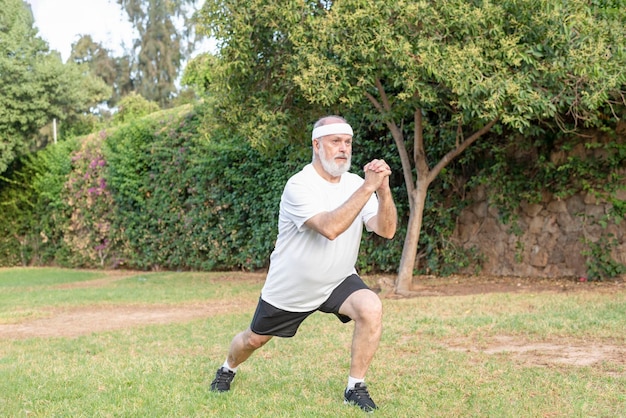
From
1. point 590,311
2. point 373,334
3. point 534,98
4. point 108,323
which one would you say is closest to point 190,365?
point 373,334

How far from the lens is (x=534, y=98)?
8.86 metres

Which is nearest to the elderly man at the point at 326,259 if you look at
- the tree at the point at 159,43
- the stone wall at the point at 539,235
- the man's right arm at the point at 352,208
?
the man's right arm at the point at 352,208

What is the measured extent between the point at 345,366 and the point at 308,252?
175 centimetres

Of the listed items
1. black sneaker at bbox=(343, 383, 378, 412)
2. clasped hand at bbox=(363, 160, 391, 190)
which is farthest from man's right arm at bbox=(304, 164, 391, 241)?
black sneaker at bbox=(343, 383, 378, 412)

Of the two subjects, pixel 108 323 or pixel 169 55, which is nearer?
pixel 108 323

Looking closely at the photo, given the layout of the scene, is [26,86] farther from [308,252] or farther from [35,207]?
[308,252]

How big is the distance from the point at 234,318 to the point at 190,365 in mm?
2966

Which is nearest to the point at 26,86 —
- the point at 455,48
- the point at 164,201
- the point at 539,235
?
the point at 164,201

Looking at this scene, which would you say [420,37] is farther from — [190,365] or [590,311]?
[190,365]

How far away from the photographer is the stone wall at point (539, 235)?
11070 mm

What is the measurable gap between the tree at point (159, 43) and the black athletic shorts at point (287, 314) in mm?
41106

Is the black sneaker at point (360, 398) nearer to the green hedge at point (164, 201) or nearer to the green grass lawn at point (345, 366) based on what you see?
the green grass lawn at point (345, 366)

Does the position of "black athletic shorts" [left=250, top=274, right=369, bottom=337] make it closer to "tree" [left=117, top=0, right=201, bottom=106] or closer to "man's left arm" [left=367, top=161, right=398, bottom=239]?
"man's left arm" [left=367, top=161, right=398, bottom=239]

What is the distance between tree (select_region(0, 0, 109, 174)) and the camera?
2236cm
